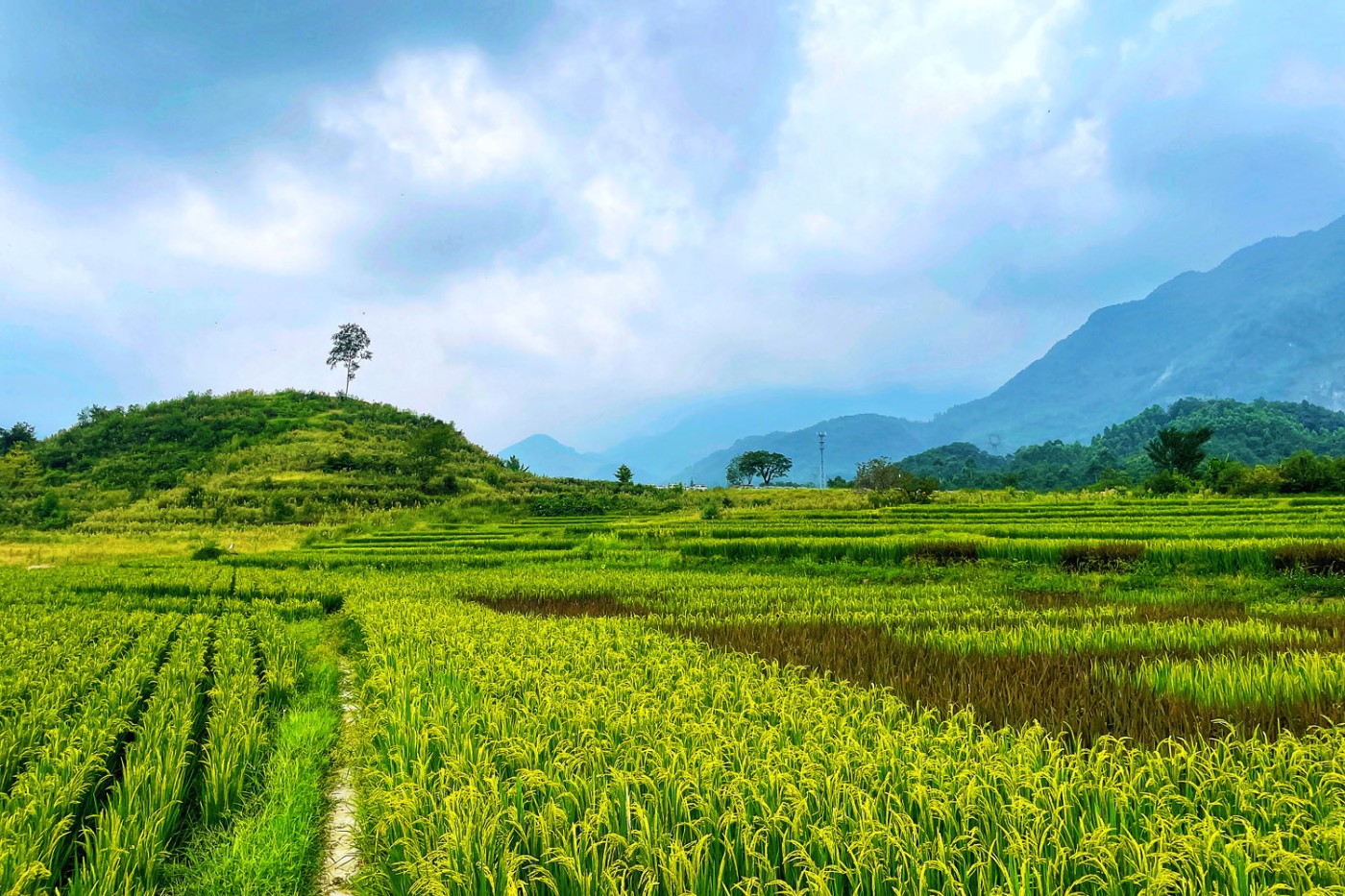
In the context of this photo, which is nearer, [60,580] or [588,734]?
[588,734]

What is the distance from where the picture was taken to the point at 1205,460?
3927 inches

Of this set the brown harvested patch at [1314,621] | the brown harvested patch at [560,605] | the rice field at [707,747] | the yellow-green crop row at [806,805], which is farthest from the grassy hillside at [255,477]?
the brown harvested patch at [1314,621]

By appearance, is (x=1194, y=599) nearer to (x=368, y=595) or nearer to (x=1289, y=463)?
(x=368, y=595)

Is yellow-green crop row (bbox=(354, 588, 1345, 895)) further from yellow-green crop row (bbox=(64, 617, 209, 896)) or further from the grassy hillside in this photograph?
the grassy hillside

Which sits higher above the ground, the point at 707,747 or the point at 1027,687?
the point at 707,747

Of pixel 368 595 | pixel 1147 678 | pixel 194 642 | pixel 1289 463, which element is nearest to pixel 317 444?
pixel 368 595

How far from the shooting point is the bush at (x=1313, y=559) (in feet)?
46.1

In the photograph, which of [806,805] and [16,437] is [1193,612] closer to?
[806,805]

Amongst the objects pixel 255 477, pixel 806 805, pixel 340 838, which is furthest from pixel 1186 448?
pixel 255 477

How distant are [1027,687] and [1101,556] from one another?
14.2m

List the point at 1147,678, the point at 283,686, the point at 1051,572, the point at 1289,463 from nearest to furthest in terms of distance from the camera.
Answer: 1. the point at 1147,678
2. the point at 283,686
3. the point at 1051,572
4. the point at 1289,463

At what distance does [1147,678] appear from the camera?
6.06 metres

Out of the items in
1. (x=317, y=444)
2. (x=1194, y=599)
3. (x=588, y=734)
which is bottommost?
(x=1194, y=599)

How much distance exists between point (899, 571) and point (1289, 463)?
41149mm
